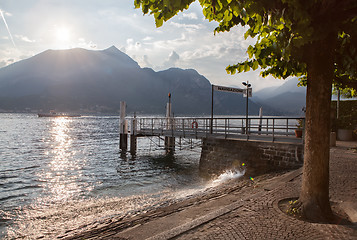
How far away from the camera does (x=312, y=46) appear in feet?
15.2

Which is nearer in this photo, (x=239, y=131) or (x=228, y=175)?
(x=228, y=175)

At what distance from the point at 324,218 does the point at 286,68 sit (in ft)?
10.6

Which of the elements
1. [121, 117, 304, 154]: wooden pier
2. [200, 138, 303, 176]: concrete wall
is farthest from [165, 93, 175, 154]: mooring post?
[200, 138, 303, 176]: concrete wall

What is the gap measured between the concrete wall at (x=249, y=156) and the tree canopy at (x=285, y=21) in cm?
725

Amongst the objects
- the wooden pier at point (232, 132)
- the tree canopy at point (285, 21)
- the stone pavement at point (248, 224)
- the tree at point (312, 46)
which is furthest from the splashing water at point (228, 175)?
the tree canopy at point (285, 21)

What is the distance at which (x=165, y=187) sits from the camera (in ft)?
43.1

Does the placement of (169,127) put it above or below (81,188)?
above

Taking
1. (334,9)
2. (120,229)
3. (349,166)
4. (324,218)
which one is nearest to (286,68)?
(334,9)

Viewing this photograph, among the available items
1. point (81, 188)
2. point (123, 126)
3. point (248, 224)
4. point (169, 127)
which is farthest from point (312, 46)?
point (123, 126)

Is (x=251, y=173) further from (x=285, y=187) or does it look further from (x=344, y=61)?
(x=344, y=61)

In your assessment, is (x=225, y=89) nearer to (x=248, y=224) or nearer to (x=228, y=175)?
(x=228, y=175)

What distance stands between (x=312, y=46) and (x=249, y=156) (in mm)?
9488

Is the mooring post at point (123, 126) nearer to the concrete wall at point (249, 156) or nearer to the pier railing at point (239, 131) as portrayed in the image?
the pier railing at point (239, 131)

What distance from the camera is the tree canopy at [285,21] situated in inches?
145
